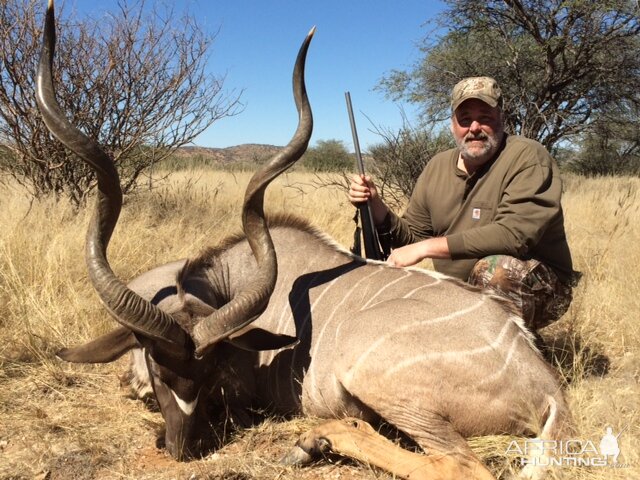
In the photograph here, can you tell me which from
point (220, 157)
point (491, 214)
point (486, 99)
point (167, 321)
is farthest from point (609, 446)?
point (220, 157)

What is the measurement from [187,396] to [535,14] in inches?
425

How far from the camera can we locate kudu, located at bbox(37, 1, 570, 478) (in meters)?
2.40

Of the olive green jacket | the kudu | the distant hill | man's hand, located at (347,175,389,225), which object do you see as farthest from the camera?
the distant hill

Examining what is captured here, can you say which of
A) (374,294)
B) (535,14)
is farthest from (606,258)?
(535,14)

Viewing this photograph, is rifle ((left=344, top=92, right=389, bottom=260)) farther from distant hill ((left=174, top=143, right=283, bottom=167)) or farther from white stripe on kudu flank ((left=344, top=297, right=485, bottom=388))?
white stripe on kudu flank ((left=344, top=297, right=485, bottom=388))

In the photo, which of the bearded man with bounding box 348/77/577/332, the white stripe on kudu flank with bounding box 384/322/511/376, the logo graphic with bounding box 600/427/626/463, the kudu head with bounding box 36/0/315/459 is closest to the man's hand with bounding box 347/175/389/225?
the bearded man with bounding box 348/77/577/332

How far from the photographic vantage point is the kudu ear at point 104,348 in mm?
2713

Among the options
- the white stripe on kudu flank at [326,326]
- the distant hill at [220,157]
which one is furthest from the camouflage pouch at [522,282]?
the distant hill at [220,157]

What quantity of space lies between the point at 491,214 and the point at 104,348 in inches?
94.5

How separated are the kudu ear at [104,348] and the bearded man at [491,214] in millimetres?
1515

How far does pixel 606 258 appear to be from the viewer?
534 centimetres

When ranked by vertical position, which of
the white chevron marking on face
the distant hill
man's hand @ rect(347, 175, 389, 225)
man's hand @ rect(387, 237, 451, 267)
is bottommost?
the white chevron marking on face

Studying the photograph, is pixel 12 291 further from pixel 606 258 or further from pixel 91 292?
pixel 606 258

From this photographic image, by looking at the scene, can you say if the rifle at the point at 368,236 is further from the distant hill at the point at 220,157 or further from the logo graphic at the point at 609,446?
the logo graphic at the point at 609,446
